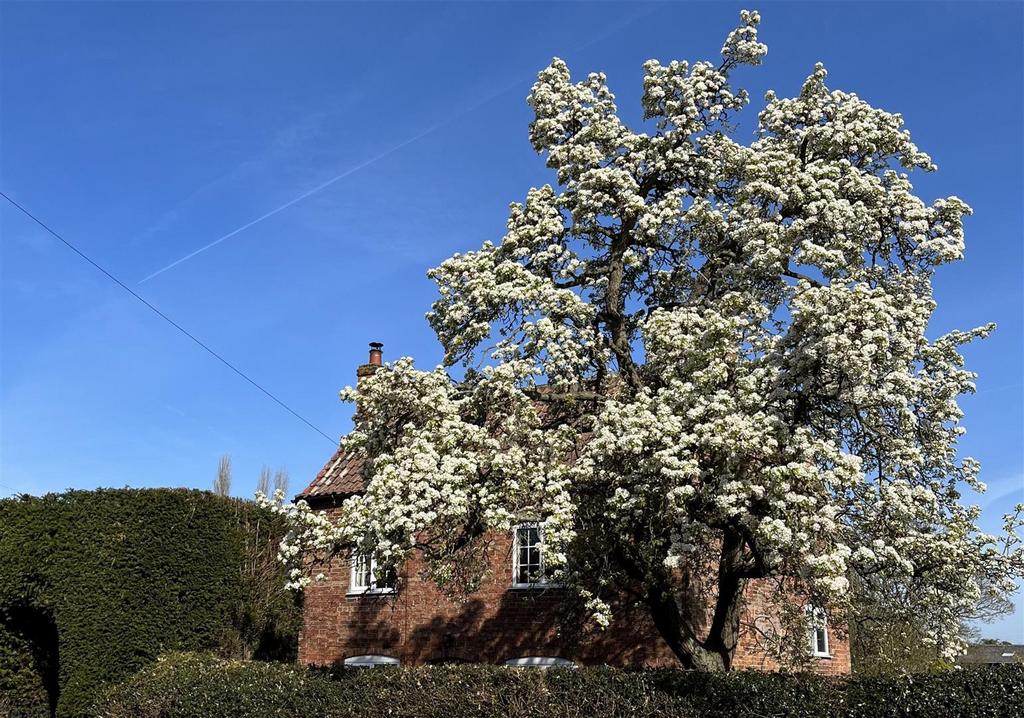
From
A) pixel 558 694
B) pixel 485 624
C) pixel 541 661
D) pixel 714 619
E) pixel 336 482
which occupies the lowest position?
pixel 541 661

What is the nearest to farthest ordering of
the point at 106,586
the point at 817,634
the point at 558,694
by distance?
the point at 558,694
the point at 106,586
the point at 817,634

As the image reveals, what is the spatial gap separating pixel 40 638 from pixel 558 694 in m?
14.7

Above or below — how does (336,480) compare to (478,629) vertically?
above

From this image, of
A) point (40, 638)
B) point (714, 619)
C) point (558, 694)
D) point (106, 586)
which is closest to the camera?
point (558, 694)

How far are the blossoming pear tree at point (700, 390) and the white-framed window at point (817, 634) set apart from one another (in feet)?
1.09

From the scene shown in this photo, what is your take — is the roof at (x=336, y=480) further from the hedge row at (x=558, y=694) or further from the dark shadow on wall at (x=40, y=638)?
the hedge row at (x=558, y=694)

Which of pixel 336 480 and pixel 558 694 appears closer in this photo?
pixel 558 694

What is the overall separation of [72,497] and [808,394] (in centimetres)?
1624

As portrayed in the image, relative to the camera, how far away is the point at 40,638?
19469 millimetres

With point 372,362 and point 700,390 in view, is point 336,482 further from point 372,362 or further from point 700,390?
point 700,390

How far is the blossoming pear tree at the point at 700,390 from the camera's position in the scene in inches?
429

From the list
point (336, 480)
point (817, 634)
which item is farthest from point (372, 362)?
point (817, 634)

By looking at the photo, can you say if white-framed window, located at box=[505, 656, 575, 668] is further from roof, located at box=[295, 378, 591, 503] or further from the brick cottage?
roof, located at box=[295, 378, 591, 503]

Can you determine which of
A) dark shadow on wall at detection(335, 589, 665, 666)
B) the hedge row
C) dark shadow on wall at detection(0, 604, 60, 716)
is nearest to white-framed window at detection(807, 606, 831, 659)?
dark shadow on wall at detection(335, 589, 665, 666)
